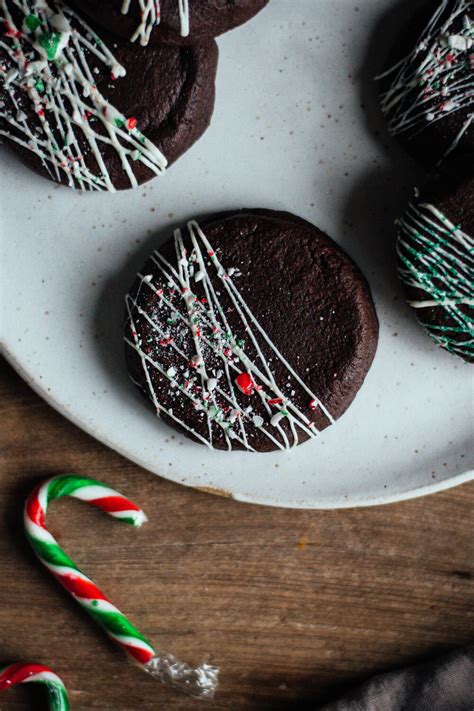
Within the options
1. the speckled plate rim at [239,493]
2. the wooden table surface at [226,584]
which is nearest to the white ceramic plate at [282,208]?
the speckled plate rim at [239,493]

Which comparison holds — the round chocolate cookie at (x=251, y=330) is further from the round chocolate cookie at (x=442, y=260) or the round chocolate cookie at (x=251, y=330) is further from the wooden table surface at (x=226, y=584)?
the wooden table surface at (x=226, y=584)

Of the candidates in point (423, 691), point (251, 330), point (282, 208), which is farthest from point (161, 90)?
point (423, 691)

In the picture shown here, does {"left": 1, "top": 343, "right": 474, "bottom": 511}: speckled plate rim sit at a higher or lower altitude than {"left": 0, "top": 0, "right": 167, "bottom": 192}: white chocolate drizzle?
lower

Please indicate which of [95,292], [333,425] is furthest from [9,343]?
[333,425]

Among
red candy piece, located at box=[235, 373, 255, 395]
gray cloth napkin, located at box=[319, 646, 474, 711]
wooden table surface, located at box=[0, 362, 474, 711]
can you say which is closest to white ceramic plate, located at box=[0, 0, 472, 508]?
wooden table surface, located at box=[0, 362, 474, 711]

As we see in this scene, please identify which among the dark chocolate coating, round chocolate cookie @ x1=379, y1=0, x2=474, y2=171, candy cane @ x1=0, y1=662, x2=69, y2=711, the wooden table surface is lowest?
candy cane @ x1=0, y1=662, x2=69, y2=711

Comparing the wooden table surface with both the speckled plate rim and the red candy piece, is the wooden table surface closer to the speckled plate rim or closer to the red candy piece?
the speckled plate rim
